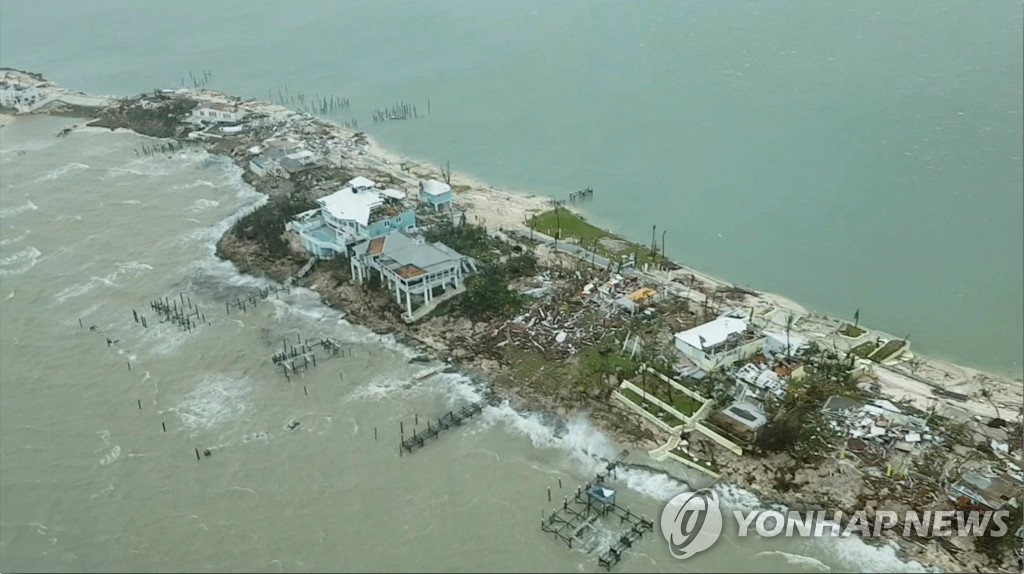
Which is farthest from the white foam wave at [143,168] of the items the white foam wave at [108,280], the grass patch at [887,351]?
the grass patch at [887,351]

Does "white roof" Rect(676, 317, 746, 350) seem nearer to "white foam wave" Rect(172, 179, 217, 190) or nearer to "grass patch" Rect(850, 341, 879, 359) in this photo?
"grass patch" Rect(850, 341, 879, 359)

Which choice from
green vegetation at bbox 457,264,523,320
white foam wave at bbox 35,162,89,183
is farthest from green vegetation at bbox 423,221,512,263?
white foam wave at bbox 35,162,89,183

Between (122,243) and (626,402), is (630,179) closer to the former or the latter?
(626,402)

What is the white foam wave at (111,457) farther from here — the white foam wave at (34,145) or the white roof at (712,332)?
the white foam wave at (34,145)

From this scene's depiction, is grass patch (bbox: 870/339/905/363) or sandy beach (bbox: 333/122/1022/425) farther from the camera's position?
grass patch (bbox: 870/339/905/363)

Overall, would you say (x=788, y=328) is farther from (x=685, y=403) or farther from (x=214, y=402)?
(x=214, y=402)
